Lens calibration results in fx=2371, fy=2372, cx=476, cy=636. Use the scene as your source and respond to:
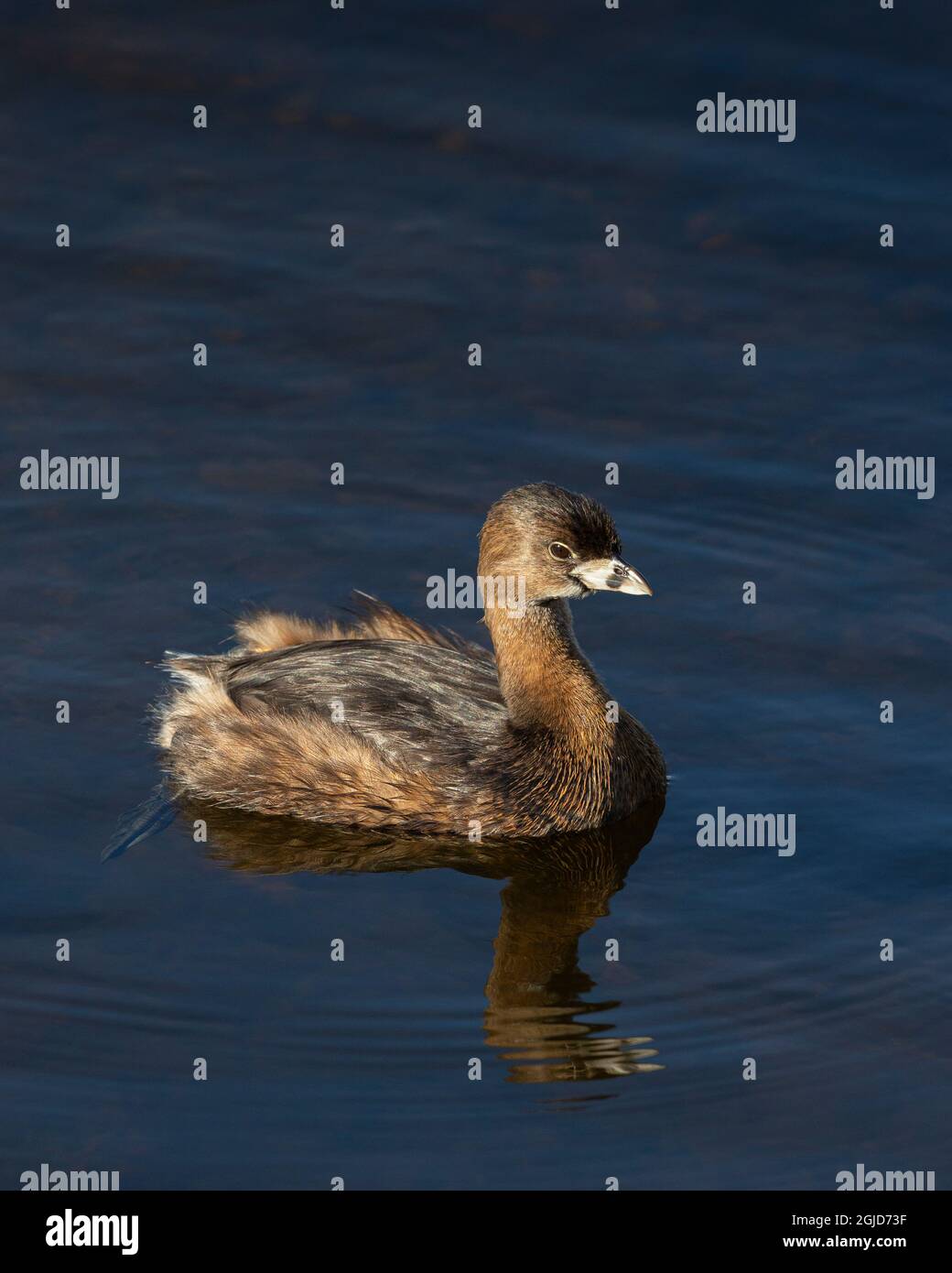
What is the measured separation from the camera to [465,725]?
11891 mm

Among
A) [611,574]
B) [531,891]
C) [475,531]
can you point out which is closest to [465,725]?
[531,891]

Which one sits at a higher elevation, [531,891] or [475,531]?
[475,531]

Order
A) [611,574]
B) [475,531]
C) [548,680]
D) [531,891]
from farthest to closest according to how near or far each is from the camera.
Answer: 1. [475,531]
2. [548,680]
3. [611,574]
4. [531,891]

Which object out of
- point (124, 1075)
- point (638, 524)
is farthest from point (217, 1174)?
point (638, 524)

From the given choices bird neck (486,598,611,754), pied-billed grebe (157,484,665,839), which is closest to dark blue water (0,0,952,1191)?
pied-billed grebe (157,484,665,839)

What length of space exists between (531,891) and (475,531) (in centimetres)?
309

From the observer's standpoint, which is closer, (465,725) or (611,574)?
(611,574)

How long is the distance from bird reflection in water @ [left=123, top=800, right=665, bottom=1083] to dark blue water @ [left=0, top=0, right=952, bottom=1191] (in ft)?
0.08

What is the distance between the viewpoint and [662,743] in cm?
1230

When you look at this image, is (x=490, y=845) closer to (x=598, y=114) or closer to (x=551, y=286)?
(x=551, y=286)

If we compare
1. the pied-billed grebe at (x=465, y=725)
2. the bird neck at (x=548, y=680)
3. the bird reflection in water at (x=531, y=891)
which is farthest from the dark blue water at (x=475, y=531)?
the bird neck at (x=548, y=680)

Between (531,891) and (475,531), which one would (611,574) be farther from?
(475,531)

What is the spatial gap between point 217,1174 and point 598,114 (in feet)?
33.6

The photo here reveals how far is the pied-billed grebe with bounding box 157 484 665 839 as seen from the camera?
11.6 meters
